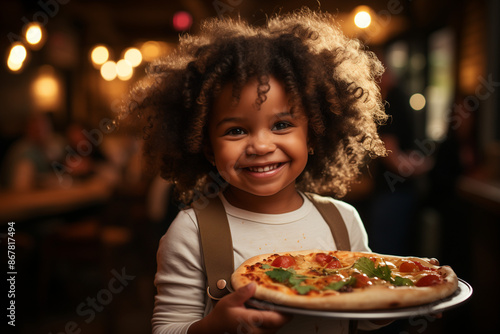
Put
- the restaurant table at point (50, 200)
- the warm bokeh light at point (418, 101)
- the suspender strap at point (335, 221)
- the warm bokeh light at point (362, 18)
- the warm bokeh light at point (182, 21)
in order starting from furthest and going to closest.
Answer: the warm bokeh light at point (418, 101) → the warm bokeh light at point (182, 21) → the warm bokeh light at point (362, 18) → the restaurant table at point (50, 200) → the suspender strap at point (335, 221)

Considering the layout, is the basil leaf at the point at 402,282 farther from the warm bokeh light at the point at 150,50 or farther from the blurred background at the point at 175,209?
the warm bokeh light at the point at 150,50

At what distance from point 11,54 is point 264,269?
311 centimetres

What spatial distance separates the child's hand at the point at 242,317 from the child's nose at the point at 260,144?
0.33 m

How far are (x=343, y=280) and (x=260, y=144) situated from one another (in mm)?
380

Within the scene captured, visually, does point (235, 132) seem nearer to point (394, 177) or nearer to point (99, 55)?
point (394, 177)

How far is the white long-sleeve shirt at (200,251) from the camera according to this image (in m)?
1.21

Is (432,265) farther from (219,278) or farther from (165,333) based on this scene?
(165,333)

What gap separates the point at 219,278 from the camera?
119 cm

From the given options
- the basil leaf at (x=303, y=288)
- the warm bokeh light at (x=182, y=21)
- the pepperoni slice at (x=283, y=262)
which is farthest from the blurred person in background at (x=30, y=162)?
the basil leaf at (x=303, y=288)

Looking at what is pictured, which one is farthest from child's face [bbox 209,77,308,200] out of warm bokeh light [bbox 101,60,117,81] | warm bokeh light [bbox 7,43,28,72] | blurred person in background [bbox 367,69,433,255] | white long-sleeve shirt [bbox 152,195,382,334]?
warm bokeh light [bbox 101,60,117,81]

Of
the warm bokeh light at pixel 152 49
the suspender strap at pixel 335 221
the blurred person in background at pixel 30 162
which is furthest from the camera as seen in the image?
the warm bokeh light at pixel 152 49

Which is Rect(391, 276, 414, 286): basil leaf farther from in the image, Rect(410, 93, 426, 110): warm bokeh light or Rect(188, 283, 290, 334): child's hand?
Rect(410, 93, 426, 110): warm bokeh light

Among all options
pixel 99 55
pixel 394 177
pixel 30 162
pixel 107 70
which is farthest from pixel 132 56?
pixel 394 177

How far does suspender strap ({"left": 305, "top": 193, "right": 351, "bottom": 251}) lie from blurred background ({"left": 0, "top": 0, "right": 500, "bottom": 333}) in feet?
1.92
